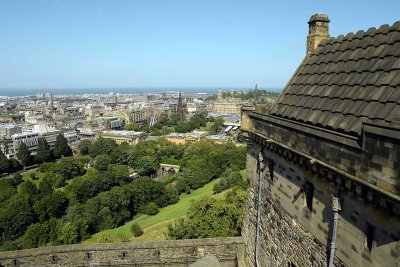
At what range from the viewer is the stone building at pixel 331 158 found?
6.11 metres

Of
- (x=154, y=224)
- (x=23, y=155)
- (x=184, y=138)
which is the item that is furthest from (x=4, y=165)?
(x=154, y=224)

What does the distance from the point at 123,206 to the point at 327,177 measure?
55791 millimetres

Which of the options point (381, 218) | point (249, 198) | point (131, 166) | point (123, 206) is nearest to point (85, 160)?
point (131, 166)

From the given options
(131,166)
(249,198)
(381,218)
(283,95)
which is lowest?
(131,166)

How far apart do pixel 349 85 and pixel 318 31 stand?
4.11m

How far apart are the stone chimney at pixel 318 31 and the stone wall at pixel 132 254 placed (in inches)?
303

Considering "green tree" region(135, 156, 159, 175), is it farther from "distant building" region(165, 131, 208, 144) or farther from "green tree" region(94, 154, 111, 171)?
"distant building" region(165, 131, 208, 144)

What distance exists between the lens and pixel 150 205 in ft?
201

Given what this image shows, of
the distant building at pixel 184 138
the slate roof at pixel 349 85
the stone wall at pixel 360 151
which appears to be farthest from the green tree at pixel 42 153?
the stone wall at pixel 360 151

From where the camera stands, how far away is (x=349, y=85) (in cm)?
862

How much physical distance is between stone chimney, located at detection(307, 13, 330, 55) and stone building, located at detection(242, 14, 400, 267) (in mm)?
32

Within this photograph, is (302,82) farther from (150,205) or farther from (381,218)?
(150,205)

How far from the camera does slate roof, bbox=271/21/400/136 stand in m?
7.29

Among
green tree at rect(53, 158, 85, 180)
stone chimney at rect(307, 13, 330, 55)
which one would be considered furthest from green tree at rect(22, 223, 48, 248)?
stone chimney at rect(307, 13, 330, 55)
